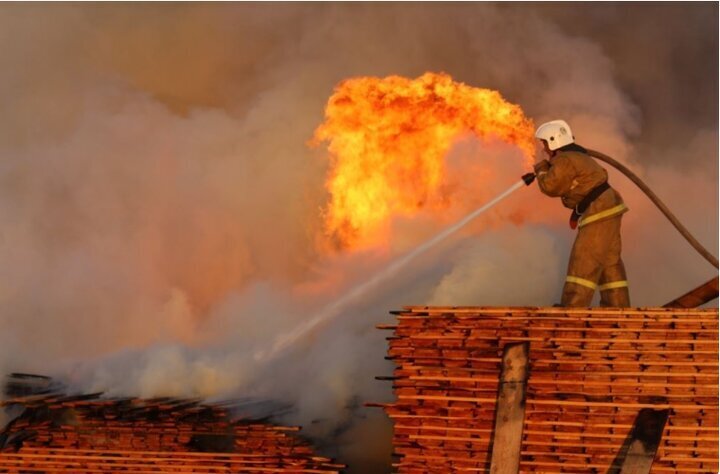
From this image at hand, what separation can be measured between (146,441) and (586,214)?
16.7ft

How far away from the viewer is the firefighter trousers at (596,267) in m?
10.6

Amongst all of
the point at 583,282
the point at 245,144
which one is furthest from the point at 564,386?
the point at 245,144

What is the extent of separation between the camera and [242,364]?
12.4 meters

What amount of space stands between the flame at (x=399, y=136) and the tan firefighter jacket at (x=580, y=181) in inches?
104

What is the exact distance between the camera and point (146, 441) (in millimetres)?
10352

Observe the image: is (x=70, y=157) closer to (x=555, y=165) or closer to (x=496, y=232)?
(x=496, y=232)

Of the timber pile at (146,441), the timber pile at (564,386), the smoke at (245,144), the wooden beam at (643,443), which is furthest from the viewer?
the smoke at (245,144)

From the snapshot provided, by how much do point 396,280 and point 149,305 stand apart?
361cm

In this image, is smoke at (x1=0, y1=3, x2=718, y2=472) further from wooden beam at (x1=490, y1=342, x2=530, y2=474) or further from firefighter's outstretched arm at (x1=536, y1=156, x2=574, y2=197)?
wooden beam at (x1=490, y1=342, x2=530, y2=474)

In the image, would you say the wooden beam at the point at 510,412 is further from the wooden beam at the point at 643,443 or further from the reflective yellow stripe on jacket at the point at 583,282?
the reflective yellow stripe on jacket at the point at 583,282

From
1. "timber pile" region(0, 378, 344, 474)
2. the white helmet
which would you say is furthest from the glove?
"timber pile" region(0, 378, 344, 474)

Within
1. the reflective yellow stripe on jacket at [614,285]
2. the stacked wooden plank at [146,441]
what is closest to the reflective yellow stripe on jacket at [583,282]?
the reflective yellow stripe on jacket at [614,285]

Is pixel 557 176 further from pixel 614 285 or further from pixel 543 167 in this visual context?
pixel 614 285

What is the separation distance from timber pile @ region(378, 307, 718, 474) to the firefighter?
1175 millimetres
